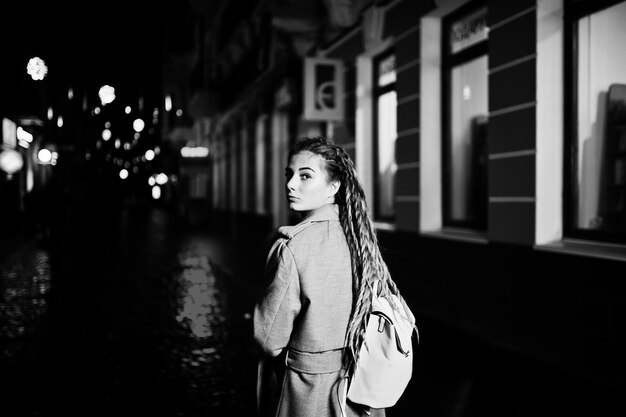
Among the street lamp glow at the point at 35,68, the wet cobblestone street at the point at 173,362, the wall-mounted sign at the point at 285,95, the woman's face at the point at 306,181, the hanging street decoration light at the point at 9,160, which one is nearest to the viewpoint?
the woman's face at the point at 306,181

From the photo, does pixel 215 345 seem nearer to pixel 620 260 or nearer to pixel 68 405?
pixel 68 405

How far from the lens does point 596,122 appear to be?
563cm

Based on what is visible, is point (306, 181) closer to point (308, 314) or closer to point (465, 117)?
point (308, 314)

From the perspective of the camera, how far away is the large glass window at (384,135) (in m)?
9.51

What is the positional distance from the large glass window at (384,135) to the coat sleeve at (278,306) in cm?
728

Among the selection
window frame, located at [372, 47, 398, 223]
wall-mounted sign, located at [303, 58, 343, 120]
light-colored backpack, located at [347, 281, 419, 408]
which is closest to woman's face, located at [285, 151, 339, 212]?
light-colored backpack, located at [347, 281, 419, 408]

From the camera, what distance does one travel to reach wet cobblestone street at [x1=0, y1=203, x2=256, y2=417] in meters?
4.74

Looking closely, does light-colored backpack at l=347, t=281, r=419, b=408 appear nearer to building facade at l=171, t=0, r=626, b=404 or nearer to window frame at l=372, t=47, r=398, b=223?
building facade at l=171, t=0, r=626, b=404

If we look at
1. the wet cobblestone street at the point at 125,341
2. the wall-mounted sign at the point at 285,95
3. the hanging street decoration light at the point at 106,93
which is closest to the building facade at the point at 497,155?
the wall-mounted sign at the point at 285,95

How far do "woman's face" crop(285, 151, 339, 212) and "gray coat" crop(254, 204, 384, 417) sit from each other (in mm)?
51

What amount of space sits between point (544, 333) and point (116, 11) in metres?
33.6

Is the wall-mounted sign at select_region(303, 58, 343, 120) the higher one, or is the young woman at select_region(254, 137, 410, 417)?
the wall-mounted sign at select_region(303, 58, 343, 120)

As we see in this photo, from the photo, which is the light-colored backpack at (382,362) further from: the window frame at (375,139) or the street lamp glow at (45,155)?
the street lamp glow at (45,155)

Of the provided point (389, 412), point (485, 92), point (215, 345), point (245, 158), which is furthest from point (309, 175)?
point (245, 158)
